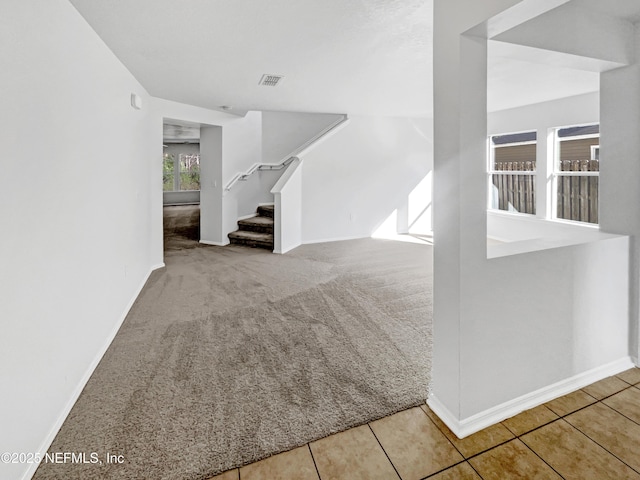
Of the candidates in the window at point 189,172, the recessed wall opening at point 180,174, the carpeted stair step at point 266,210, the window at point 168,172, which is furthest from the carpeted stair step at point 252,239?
the window at point 168,172

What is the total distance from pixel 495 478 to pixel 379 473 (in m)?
0.48

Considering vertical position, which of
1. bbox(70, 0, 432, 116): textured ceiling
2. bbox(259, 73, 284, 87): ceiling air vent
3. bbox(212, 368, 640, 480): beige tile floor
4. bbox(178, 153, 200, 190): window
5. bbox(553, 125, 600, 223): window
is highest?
bbox(178, 153, 200, 190): window

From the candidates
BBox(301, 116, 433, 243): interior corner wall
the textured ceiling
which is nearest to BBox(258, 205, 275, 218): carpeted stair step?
BBox(301, 116, 433, 243): interior corner wall

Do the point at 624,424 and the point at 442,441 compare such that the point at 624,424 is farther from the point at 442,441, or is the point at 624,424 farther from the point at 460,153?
the point at 460,153

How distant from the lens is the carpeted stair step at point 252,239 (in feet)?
19.4

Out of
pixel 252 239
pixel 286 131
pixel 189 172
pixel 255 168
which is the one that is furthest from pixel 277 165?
pixel 189 172

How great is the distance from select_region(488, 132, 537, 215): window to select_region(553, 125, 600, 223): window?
1.35 feet

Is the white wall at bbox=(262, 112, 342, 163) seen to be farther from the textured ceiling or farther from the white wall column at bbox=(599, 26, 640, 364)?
the white wall column at bbox=(599, 26, 640, 364)

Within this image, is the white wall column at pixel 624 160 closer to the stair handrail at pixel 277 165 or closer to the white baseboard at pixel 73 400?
the white baseboard at pixel 73 400

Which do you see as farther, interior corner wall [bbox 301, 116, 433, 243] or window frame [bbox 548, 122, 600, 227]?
interior corner wall [bbox 301, 116, 433, 243]

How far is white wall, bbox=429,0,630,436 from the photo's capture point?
160cm

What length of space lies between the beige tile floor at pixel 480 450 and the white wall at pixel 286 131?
20.2ft

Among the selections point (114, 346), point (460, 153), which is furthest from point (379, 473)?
point (114, 346)

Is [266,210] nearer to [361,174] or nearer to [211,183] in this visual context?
[211,183]
